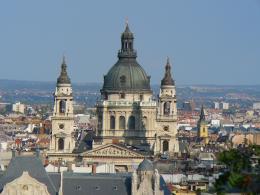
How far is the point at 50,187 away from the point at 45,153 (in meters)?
45.9

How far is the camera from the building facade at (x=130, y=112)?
116 m

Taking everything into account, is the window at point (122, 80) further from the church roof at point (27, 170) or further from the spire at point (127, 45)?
the church roof at point (27, 170)

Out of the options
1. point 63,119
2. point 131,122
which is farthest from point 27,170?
point 63,119

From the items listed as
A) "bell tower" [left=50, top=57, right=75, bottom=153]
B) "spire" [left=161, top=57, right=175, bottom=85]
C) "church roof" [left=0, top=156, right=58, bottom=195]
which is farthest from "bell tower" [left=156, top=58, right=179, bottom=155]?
"church roof" [left=0, top=156, right=58, bottom=195]

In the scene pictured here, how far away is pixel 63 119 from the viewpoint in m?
118

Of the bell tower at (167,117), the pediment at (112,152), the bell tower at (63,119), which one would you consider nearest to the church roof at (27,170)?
the pediment at (112,152)

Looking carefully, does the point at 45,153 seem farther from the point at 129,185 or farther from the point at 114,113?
the point at 129,185

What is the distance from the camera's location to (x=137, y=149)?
376 feet

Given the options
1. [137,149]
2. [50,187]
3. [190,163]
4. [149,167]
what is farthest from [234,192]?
[137,149]

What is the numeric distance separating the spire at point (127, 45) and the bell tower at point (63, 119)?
15.5 ft

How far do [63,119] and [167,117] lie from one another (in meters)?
7.81

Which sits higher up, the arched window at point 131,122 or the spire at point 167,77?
the spire at point 167,77

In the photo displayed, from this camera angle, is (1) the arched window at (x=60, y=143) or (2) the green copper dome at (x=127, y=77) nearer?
(2) the green copper dome at (x=127, y=77)

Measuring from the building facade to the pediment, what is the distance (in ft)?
5.30
